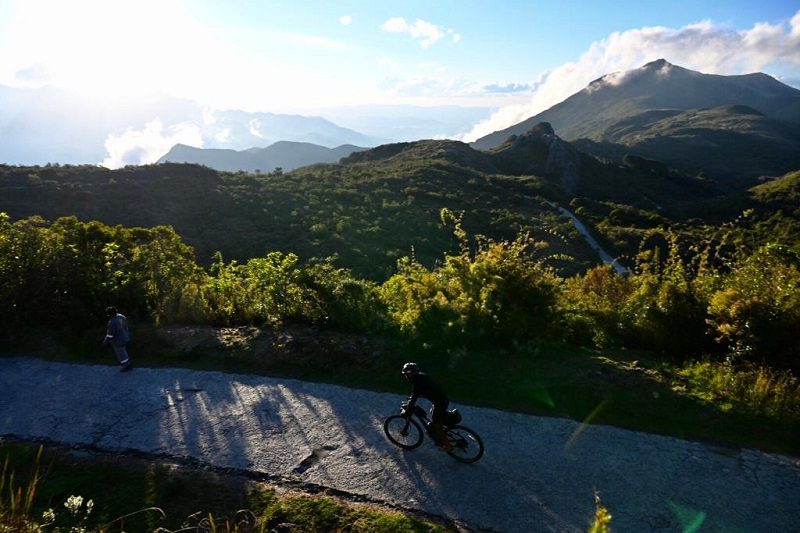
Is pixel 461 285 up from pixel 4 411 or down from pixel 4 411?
up

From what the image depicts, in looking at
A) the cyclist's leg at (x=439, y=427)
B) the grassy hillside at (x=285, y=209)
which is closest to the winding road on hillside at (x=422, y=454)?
the cyclist's leg at (x=439, y=427)

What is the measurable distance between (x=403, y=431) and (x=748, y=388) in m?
5.76

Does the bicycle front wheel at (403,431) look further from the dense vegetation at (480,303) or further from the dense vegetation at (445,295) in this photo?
the dense vegetation at (445,295)

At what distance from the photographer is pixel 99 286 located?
13.1 metres

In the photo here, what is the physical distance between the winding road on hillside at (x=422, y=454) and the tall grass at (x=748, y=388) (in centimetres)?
102

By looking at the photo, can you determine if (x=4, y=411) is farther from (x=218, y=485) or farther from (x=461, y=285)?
(x=461, y=285)

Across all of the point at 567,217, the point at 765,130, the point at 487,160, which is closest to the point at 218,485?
the point at 567,217

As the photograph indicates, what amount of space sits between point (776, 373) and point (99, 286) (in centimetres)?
1498

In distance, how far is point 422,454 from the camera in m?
7.57

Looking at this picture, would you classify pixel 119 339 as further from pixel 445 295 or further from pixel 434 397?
pixel 434 397

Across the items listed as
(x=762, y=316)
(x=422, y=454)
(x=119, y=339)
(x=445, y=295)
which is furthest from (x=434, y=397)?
(x=119, y=339)

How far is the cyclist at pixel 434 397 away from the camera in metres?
7.31

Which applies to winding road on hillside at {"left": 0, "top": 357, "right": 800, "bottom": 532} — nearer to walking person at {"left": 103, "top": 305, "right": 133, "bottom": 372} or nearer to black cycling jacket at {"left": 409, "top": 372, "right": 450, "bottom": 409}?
walking person at {"left": 103, "top": 305, "right": 133, "bottom": 372}

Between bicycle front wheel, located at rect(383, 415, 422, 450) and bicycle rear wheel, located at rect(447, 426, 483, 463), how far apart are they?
0.57m
